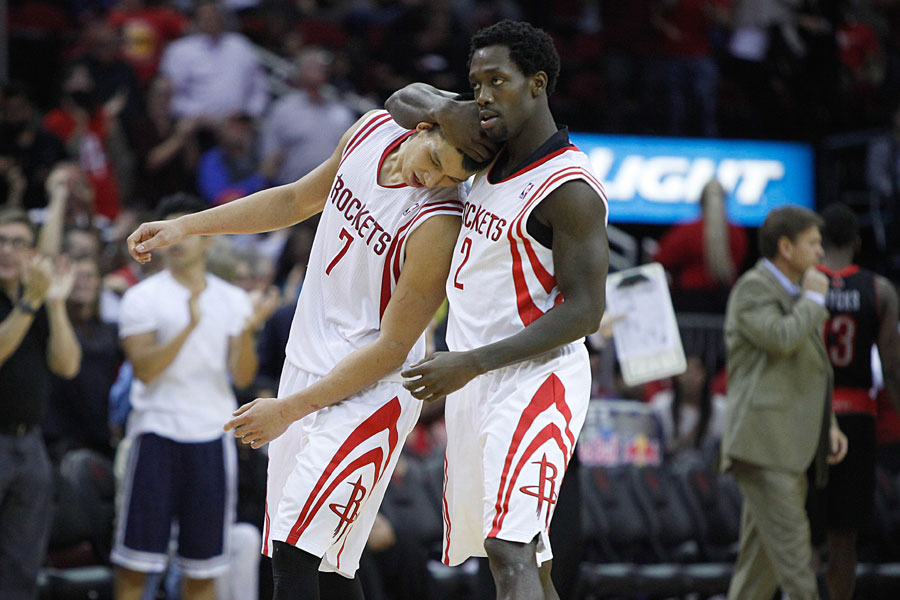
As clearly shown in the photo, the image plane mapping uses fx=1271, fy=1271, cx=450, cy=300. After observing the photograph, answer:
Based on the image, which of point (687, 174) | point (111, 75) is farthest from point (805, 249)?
point (687, 174)

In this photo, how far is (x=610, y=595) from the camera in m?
8.34

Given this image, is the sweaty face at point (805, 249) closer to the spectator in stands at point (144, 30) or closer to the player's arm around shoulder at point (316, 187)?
the player's arm around shoulder at point (316, 187)

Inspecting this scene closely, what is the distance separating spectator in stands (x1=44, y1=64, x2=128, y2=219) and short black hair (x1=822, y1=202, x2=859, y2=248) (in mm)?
6195

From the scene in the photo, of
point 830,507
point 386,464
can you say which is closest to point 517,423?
point 386,464

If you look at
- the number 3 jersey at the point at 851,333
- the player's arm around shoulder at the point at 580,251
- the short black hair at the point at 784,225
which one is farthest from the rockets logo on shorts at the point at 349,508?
the number 3 jersey at the point at 851,333

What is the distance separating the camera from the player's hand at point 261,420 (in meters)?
3.94

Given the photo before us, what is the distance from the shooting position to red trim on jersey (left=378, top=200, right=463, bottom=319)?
4.06 meters

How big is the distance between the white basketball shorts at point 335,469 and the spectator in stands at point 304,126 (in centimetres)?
753

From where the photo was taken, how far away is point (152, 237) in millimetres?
4309

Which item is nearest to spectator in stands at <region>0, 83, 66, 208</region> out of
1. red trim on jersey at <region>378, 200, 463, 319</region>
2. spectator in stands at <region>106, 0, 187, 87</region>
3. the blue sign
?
spectator in stands at <region>106, 0, 187, 87</region>

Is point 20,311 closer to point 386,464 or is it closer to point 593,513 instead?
point 386,464

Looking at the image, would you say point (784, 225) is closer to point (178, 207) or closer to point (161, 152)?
point (178, 207)

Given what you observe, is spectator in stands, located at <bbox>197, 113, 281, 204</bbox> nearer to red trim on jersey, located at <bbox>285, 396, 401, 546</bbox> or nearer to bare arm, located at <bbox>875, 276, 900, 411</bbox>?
bare arm, located at <bbox>875, 276, 900, 411</bbox>

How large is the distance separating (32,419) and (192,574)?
1151 millimetres
